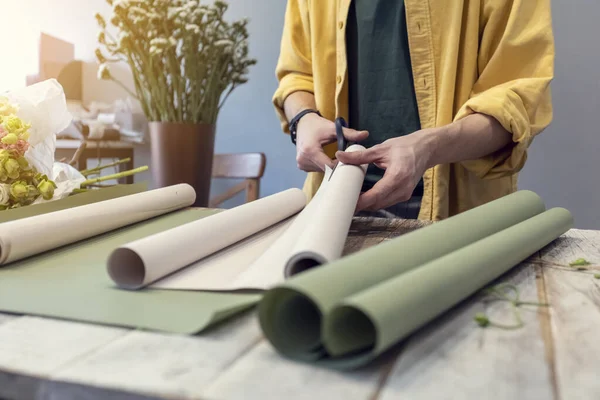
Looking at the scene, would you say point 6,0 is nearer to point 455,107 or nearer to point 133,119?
point 133,119

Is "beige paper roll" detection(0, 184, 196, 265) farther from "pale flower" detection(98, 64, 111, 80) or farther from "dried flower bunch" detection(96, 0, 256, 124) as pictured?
"pale flower" detection(98, 64, 111, 80)

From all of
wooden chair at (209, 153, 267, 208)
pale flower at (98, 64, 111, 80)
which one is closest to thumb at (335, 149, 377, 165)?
pale flower at (98, 64, 111, 80)

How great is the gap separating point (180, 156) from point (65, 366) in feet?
3.96

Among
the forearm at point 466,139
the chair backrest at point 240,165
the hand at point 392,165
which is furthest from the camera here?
the chair backrest at point 240,165

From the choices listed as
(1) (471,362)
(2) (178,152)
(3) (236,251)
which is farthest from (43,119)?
(1) (471,362)

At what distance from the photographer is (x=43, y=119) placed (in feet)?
3.18

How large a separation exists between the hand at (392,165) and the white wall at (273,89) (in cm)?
127

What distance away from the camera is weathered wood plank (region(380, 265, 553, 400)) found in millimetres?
360

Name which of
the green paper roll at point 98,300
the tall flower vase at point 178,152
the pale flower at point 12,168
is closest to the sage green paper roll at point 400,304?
the green paper roll at point 98,300

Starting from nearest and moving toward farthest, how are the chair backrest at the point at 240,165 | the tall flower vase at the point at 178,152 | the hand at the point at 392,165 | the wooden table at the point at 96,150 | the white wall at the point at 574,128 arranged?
the hand at the point at 392,165, the tall flower vase at the point at 178,152, the white wall at the point at 574,128, the chair backrest at the point at 240,165, the wooden table at the point at 96,150

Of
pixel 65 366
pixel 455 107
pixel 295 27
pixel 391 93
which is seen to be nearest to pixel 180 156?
pixel 295 27

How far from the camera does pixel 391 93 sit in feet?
4.28

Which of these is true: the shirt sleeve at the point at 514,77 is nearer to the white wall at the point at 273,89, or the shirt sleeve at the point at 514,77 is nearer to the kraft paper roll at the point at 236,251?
the kraft paper roll at the point at 236,251

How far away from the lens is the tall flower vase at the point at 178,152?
155 centimetres
